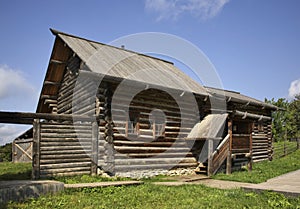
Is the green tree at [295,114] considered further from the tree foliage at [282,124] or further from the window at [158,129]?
the window at [158,129]

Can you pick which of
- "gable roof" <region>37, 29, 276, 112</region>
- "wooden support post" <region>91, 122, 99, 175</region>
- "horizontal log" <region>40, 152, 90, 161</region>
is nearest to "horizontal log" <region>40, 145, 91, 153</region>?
"horizontal log" <region>40, 152, 90, 161</region>

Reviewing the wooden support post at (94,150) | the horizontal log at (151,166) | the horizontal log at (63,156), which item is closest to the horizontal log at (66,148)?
the horizontal log at (63,156)

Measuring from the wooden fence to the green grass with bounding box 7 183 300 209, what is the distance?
12.0 meters

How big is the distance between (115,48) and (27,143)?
8.53 m

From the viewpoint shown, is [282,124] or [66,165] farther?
[282,124]

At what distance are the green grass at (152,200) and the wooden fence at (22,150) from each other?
11978 millimetres

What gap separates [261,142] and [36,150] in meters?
16.2

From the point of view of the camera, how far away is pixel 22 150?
1905 cm

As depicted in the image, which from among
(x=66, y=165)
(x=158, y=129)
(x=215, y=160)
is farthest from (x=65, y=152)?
(x=215, y=160)

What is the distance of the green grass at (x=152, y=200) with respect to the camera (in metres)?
6.43

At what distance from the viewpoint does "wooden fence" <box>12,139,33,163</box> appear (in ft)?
60.1

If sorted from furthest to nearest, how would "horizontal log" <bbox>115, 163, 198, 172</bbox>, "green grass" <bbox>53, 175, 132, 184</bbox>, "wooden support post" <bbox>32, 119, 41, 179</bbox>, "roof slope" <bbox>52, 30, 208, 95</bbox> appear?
"roof slope" <bbox>52, 30, 208, 95</bbox>, "horizontal log" <bbox>115, 163, 198, 172</bbox>, "wooden support post" <bbox>32, 119, 41, 179</bbox>, "green grass" <bbox>53, 175, 132, 184</bbox>

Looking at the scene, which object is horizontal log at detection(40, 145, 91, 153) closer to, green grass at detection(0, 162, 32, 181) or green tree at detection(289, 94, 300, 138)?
green grass at detection(0, 162, 32, 181)

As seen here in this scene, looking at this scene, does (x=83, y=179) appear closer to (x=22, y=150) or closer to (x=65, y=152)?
(x=65, y=152)
